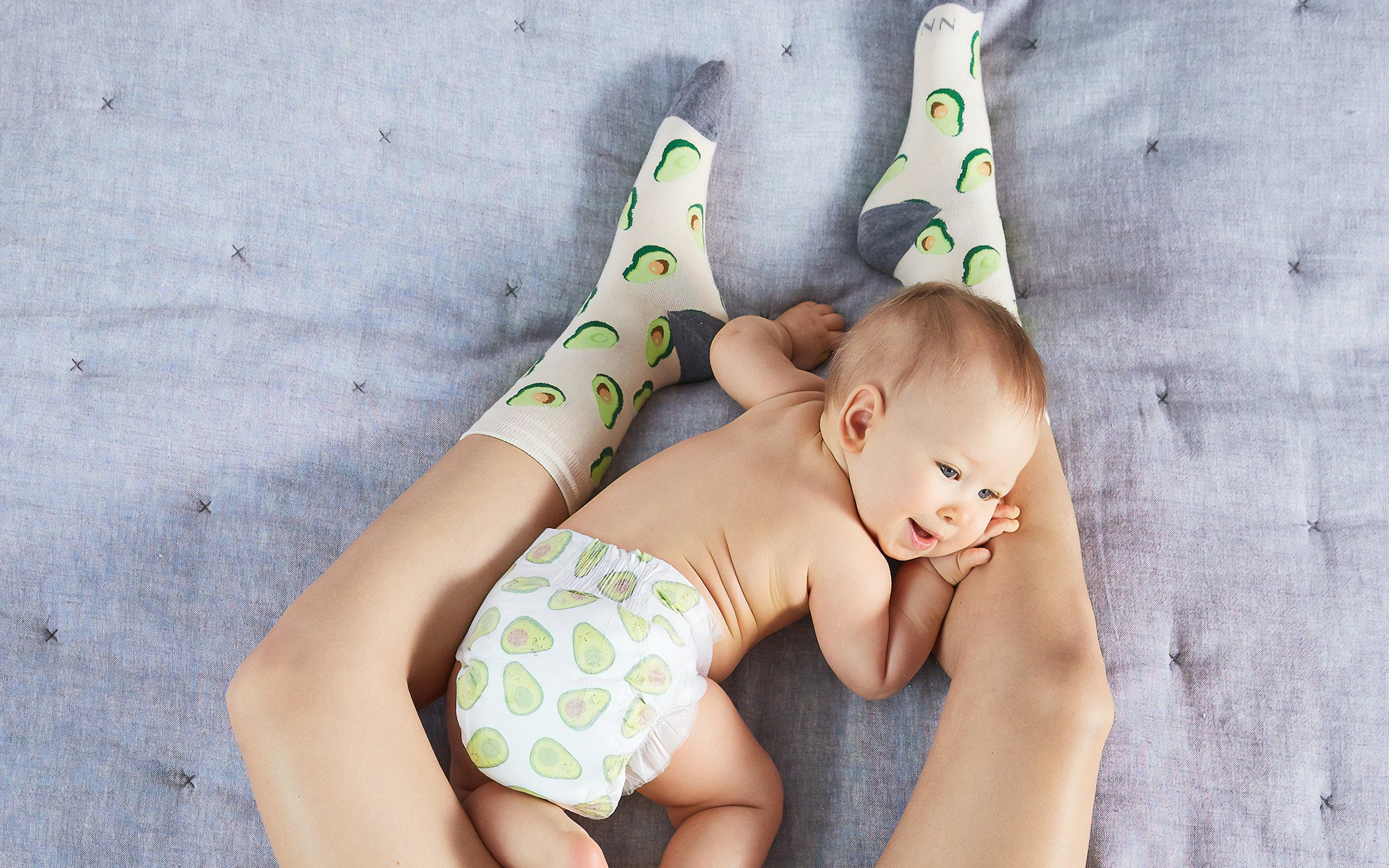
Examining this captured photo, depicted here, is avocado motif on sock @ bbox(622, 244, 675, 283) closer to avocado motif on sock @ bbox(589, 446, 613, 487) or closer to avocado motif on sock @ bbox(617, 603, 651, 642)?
avocado motif on sock @ bbox(589, 446, 613, 487)

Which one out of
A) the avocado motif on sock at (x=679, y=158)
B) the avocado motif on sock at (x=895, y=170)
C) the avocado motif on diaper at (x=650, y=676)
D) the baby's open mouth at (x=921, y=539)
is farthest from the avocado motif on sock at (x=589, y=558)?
the avocado motif on sock at (x=895, y=170)

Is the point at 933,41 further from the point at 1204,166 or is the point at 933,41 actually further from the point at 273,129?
the point at 273,129

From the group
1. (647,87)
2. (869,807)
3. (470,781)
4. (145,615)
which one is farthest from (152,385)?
(869,807)

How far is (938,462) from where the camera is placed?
93 centimetres

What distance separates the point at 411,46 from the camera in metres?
1.32

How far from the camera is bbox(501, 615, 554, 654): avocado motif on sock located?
2.81 feet

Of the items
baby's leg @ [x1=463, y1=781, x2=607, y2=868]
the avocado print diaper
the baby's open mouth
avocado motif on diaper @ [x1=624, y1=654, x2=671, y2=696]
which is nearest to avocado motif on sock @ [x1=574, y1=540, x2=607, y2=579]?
the avocado print diaper

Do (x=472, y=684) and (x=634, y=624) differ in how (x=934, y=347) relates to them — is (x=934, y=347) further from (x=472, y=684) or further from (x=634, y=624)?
(x=472, y=684)

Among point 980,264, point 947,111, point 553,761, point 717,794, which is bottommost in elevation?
point 717,794

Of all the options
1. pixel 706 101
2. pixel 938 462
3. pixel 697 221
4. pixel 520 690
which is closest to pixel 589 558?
pixel 520 690

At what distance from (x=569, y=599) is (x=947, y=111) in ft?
2.86

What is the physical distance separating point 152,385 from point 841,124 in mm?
984

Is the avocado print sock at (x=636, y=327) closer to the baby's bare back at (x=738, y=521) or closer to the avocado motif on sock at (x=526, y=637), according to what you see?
the baby's bare back at (x=738, y=521)

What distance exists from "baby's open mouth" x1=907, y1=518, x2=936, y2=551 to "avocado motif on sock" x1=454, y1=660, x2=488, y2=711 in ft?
1.45
